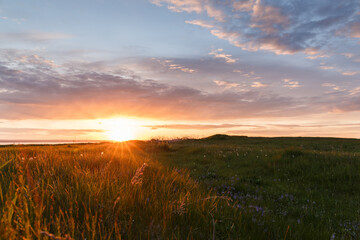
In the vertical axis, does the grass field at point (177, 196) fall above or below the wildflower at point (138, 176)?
below

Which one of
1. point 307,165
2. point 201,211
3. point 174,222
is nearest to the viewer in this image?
point 174,222

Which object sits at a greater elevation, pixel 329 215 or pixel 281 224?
pixel 281 224

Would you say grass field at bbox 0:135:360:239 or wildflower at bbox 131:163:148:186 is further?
wildflower at bbox 131:163:148:186

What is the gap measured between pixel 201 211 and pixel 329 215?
4.70 m

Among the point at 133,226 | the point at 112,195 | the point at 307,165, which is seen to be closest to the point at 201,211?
the point at 133,226

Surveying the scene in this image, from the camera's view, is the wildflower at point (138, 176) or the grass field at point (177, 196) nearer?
the grass field at point (177, 196)

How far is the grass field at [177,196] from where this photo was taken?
300 cm

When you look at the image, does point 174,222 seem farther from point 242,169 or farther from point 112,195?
point 242,169

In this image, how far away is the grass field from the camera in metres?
3.00

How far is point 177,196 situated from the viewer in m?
4.52

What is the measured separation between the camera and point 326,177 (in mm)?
10422

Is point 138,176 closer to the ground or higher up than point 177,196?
higher up

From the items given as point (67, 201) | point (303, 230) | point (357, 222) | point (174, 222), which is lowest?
point (357, 222)

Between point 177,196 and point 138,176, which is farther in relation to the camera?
point 177,196
